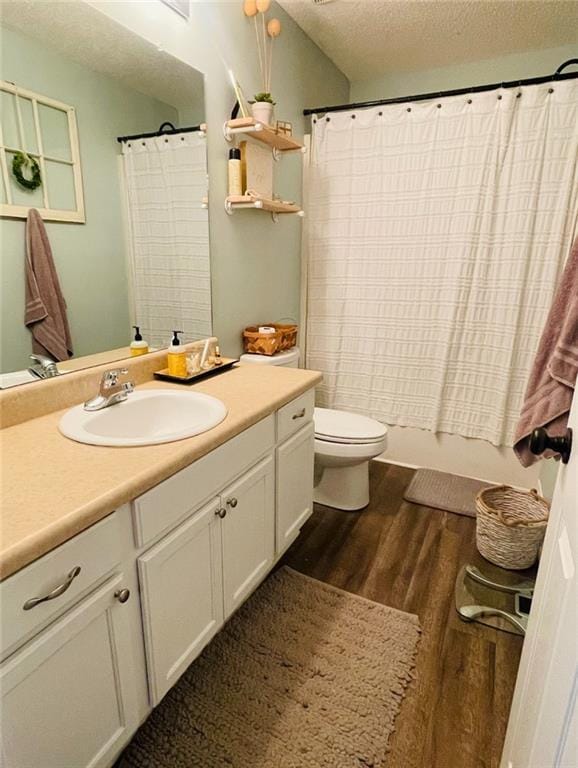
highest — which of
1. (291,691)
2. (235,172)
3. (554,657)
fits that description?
(235,172)

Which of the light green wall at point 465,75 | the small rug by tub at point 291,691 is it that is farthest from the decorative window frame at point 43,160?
the light green wall at point 465,75

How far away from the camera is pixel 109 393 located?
1349mm

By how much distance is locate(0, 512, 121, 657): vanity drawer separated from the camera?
2.31ft

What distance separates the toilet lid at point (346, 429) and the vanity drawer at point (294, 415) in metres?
0.38

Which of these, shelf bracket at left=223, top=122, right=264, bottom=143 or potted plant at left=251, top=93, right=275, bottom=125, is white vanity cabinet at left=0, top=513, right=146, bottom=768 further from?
potted plant at left=251, top=93, right=275, bottom=125

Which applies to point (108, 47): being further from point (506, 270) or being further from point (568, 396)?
point (506, 270)

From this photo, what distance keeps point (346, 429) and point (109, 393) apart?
122 cm

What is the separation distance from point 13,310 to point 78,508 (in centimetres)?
67

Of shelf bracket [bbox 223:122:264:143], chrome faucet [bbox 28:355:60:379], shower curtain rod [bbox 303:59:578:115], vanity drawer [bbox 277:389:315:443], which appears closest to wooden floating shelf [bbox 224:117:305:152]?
shelf bracket [bbox 223:122:264:143]

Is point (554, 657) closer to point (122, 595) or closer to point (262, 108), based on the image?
point (122, 595)

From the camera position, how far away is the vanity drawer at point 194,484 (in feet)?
3.21

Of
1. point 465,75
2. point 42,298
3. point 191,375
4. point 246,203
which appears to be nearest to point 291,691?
point 191,375

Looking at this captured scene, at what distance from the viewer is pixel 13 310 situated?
118cm

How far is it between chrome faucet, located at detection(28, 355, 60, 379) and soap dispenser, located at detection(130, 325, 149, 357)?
1.05 ft
